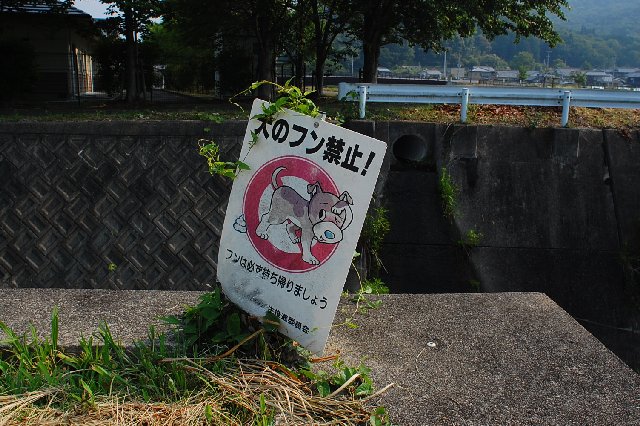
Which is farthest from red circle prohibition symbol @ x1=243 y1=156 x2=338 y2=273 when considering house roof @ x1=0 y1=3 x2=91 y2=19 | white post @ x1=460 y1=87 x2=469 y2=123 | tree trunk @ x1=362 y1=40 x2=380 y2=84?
house roof @ x1=0 y1=3 x2=91 y2=19

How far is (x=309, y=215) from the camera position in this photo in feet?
8.63

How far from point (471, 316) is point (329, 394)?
1147mm

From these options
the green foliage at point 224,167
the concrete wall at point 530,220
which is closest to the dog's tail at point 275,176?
the green foliage at point 224,167

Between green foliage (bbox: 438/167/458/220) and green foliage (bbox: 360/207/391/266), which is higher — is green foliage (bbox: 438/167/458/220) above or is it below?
above

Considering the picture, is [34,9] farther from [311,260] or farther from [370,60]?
[311,260]

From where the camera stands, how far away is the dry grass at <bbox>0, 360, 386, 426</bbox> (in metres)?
2.26

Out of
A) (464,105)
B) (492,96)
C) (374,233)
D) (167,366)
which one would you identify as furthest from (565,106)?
(167,366)

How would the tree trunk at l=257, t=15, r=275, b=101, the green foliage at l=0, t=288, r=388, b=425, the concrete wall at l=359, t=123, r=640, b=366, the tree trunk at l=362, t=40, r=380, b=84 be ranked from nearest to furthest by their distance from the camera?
the green foliage at l=0, t=288, r=388, b=425
the concrete wall at l=359, t=123, r=640, b=366
the tree trunk at l=362, t=40, r=380, b=84
the tree trunk at l=257, t=15, r=275, b=101

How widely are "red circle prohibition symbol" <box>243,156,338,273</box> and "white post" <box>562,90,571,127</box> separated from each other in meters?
7.70

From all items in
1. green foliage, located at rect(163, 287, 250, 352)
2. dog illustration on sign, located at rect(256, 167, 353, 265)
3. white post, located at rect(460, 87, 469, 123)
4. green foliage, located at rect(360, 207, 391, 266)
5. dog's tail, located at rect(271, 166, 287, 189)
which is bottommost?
green foliage, located at rect(360, 207, 391, 266)

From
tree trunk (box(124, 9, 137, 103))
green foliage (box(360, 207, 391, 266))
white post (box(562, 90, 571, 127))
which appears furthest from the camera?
tree trunk (box(124, 9, 137, 103))

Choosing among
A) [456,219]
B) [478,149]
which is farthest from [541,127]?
[456,219]

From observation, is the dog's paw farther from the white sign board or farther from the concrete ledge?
the concrete ledge

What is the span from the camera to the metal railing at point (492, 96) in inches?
378
